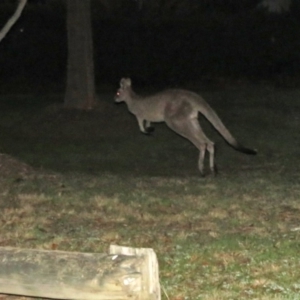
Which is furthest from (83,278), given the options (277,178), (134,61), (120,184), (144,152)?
(134,61)

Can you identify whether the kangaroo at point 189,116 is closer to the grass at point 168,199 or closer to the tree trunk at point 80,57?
the grass at point 168,199

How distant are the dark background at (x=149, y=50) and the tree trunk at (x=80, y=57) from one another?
613 centimetres

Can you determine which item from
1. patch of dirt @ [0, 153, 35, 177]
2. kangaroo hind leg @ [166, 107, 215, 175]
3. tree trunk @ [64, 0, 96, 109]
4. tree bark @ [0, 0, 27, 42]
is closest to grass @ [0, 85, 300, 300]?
patch of dirt @ [0, 153, 35, 177]

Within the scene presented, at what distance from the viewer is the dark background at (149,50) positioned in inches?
1018

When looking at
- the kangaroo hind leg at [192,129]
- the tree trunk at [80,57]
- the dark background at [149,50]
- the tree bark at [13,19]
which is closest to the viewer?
the tree bark at [13,19]

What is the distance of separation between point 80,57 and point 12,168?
7.79 m

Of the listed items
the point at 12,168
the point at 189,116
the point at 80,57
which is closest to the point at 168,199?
the point at 12,168

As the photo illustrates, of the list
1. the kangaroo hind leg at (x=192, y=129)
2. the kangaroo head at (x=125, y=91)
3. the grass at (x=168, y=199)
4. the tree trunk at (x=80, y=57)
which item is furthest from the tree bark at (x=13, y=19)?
the tree trunk at (x=80, y=57)

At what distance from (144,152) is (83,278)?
11526 millimetres

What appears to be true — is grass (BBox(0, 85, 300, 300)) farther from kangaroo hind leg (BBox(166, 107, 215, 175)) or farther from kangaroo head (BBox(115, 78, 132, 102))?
kangaroo head (BBox(115, 78, 132, 102))

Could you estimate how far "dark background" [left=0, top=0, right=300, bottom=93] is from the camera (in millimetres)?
25859

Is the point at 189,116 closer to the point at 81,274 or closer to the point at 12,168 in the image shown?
the point at 12,168

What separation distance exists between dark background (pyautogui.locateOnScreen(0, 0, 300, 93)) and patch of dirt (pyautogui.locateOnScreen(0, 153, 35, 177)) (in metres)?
13.5

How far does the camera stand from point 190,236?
8148mm
